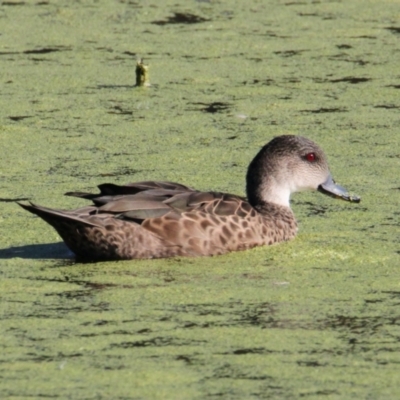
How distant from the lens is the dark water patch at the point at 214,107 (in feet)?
24.1

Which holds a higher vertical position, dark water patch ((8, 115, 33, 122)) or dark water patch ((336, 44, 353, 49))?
dark water patch ((336, 44, 353, 49))

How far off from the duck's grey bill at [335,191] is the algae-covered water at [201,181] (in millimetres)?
98

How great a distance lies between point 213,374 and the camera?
3693 mm

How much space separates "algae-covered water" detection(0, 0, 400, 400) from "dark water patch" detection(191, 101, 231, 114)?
11 mm

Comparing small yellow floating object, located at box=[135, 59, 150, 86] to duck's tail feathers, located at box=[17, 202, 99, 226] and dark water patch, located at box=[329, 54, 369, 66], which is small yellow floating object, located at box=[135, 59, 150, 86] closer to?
dark water patch, located at box=[329, 54, 369, 66]

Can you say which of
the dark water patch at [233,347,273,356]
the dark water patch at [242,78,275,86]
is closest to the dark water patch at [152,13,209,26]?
the dark water patch at [242,78,275,86]

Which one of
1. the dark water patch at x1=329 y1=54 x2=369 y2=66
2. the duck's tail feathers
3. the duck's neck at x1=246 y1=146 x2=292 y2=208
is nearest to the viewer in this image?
the duck's tail feathers

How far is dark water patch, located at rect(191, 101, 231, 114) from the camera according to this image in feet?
24.1

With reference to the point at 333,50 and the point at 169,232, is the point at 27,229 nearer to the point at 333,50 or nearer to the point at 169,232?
the point at 169,232

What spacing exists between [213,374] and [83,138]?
334cm

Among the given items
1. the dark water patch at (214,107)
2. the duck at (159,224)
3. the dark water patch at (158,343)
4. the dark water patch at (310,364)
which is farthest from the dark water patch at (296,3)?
the dark water patch at (310,364)

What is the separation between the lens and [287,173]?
5.43m

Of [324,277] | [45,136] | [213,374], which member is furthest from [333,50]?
[213,374]

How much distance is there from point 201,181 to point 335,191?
33.0 inches
